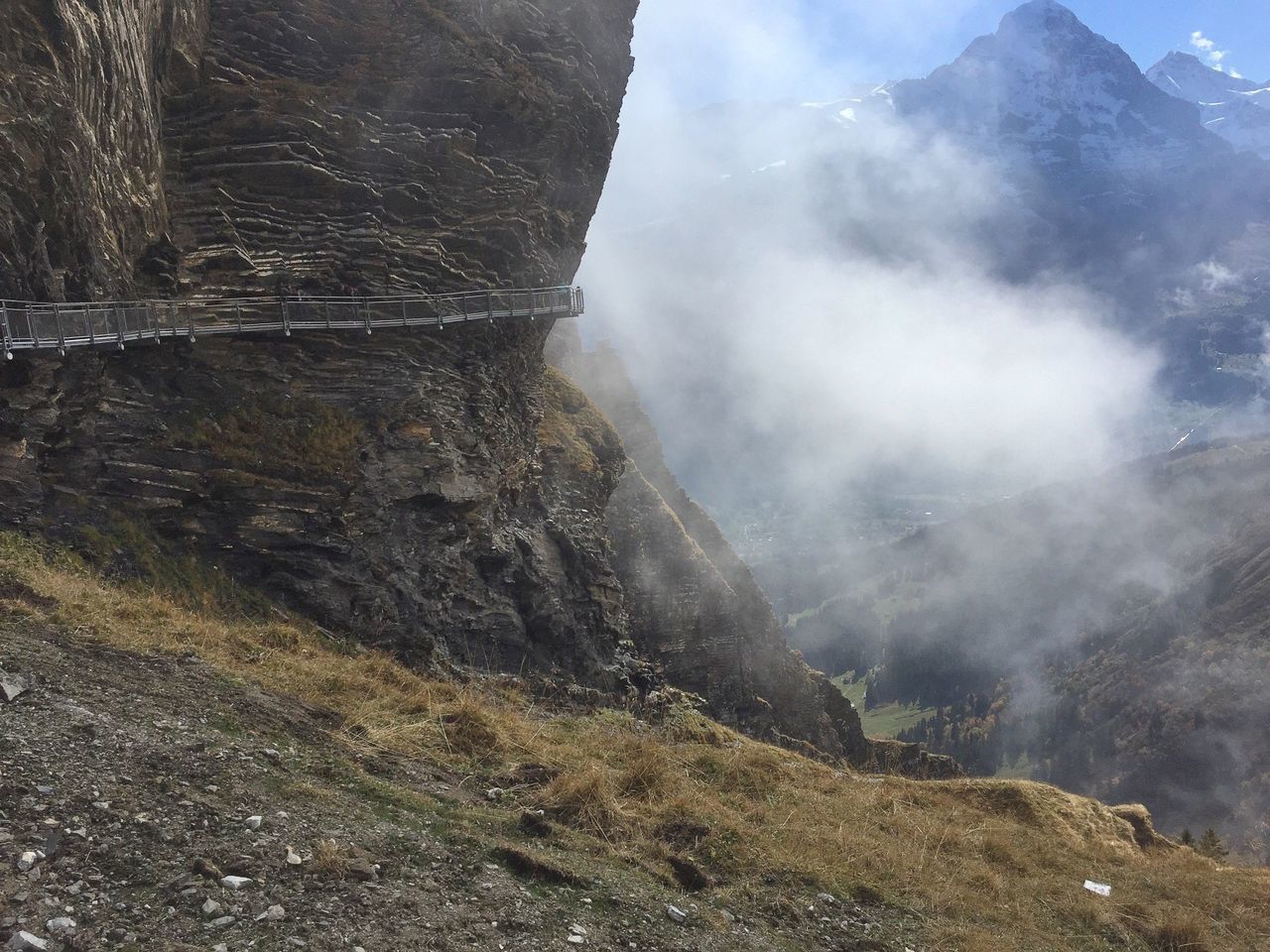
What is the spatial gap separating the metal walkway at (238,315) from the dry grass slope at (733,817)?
4.62 m

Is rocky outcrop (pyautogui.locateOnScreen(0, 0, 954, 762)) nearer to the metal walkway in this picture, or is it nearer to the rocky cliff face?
the rocky cliff face

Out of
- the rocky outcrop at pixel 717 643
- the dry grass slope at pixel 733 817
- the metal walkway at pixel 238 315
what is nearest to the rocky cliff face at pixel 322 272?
the metal walkway at pixel 238 315

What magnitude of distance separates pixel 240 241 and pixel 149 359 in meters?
5.65

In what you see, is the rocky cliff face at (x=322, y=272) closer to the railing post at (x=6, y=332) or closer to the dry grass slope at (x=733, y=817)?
the railing post at (x=6, y=332)

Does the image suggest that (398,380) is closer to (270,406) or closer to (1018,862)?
(270,406)

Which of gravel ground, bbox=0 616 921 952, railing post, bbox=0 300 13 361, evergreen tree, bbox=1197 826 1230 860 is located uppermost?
evergreen tree, bbox=1197 826 1230 860

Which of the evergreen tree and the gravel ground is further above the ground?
the evergreen tree

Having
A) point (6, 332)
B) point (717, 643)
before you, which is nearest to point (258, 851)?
point (6, 332)

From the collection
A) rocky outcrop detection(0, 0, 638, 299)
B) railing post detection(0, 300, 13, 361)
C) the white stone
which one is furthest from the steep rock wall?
the white stone

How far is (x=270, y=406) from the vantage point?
2334cm

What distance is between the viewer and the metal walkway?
1741 cm

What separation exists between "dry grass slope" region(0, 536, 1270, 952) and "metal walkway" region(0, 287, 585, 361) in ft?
15.1

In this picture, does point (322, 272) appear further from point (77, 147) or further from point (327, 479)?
point (77, 147)

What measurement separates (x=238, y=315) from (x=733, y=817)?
19.1 metres
